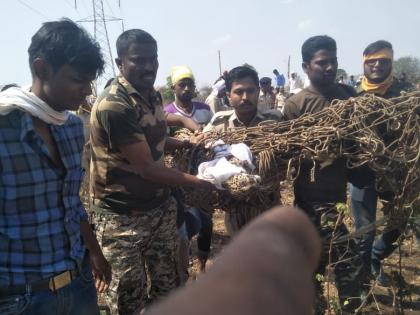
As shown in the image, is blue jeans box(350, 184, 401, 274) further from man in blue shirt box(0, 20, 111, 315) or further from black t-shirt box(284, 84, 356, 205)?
man in blue shirt box(0, 20, 111, 315)

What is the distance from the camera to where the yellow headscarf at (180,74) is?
4652 millimetres

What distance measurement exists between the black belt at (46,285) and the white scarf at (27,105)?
67 centimetres

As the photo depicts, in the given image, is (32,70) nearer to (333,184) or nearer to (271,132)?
(271,132)

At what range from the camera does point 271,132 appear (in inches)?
Result: 104

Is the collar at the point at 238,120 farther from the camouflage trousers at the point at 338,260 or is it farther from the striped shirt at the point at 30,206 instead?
the striped shirt at the point at 30,206

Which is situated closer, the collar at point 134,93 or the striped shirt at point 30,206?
the striped shirt at point 30,206

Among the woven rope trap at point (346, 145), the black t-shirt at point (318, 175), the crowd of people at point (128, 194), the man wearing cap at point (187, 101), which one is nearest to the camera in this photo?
the crowd of people at point (128, 194)

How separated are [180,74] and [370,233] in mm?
2516

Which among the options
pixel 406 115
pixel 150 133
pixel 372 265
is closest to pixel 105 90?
pixel 150 133

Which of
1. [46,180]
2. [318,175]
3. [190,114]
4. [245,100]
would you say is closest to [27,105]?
[46,180]

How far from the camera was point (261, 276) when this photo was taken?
36 centimetres

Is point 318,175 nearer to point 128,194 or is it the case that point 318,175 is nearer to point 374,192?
point 374,192

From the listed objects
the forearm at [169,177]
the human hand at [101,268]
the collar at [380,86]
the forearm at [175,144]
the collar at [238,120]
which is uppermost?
the collar at [380,86]

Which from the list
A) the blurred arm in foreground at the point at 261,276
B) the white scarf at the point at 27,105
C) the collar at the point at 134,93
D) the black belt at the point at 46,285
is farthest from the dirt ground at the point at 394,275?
the blurred arm in foreground at the point at 261,276
